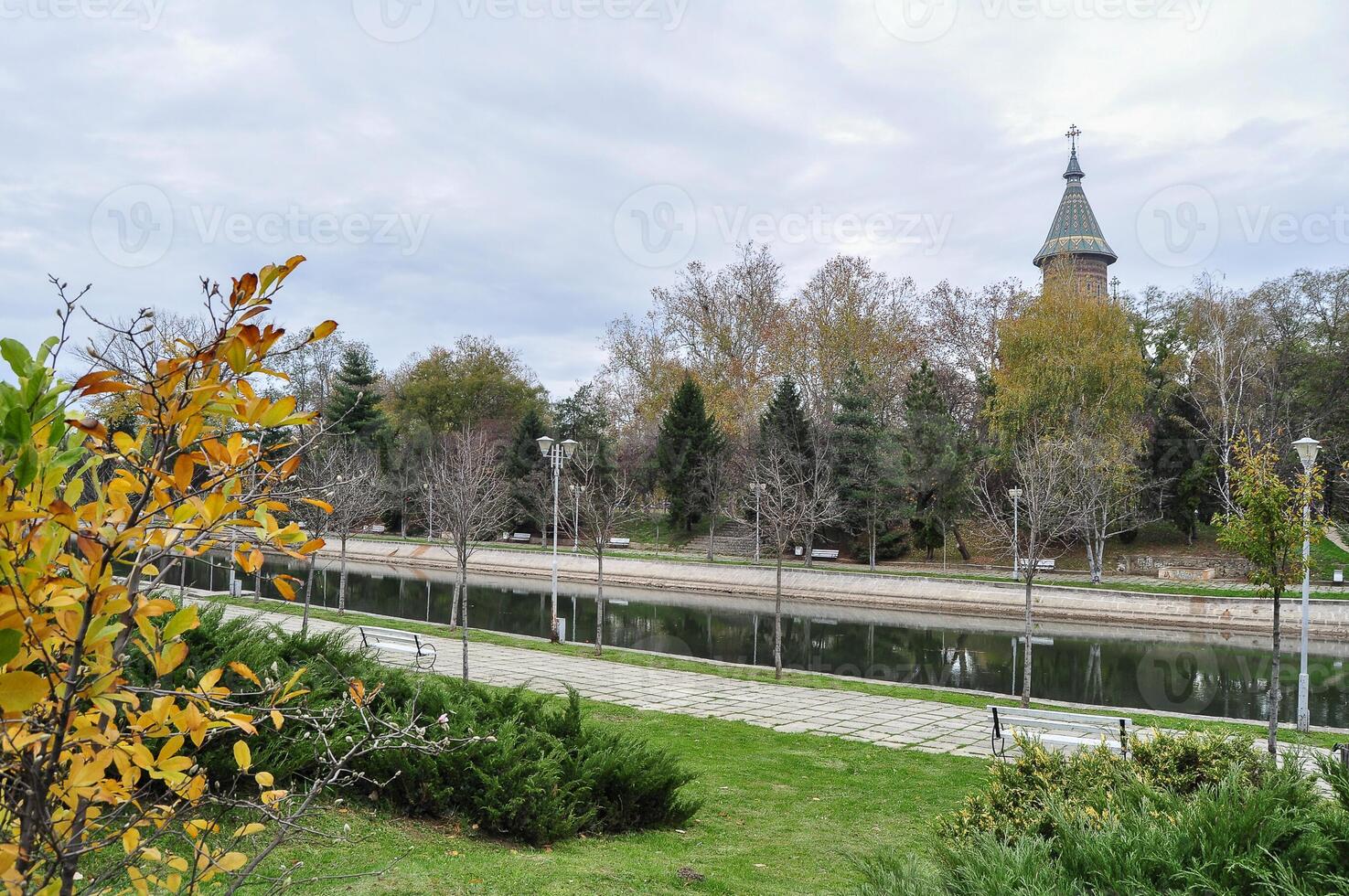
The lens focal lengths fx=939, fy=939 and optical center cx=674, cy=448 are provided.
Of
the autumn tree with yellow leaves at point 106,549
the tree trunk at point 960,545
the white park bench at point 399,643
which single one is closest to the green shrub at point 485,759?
the autumn tree with yellow leaves at point 106,549

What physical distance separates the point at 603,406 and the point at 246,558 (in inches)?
2113

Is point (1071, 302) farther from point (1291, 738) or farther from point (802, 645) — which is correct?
point (1291, 738)

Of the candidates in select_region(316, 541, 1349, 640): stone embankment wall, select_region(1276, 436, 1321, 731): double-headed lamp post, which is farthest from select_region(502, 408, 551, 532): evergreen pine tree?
select_region(1276, 436, 1321, 731): double-headed lamp post

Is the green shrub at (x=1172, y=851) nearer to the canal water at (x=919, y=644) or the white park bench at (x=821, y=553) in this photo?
the canal water at (x=919, y=644)

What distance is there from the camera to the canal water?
18516mm

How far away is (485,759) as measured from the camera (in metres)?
6.43

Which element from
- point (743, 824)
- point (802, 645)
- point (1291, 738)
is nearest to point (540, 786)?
point (743, 824)

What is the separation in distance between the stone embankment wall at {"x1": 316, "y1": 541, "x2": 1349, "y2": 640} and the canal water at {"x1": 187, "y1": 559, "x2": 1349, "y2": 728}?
3.18ft

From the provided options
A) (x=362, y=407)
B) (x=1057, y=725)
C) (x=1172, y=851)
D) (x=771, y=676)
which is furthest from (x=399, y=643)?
(x=362, y=407)

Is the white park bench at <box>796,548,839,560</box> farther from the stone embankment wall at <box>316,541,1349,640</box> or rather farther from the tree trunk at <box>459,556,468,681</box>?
the tree trunk at <box>459,556,468,681</box>

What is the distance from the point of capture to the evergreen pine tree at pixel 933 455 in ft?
134

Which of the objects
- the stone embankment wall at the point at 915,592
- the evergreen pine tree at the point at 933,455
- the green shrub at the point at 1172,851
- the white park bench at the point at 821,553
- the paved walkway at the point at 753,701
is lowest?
→ the stone embankment wall at the point at 915,592

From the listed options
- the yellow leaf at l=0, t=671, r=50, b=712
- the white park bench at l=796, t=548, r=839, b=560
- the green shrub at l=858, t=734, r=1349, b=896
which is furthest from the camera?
the white park bench at l=796, t=548, r=839, b=560

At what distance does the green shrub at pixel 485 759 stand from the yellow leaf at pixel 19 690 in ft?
14.7
